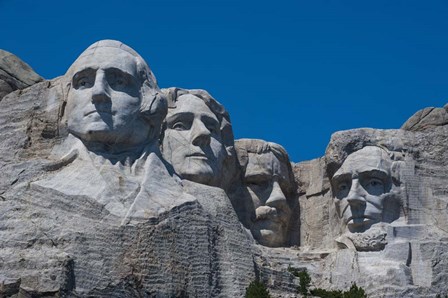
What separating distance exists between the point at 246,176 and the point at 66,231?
6.02 metres

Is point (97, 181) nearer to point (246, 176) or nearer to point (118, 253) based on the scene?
point (118, 253)

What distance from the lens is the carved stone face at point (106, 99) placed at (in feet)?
97.9

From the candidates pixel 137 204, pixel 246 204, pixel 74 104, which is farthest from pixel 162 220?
pixel 246 204

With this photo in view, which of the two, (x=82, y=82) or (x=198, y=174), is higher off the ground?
(x=82, y=82)

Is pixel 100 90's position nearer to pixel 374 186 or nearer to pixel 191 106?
pixel 191 106

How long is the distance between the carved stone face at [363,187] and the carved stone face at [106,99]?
457 centimetres

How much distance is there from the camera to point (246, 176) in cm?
3384

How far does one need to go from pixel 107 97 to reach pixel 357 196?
5.36 meters

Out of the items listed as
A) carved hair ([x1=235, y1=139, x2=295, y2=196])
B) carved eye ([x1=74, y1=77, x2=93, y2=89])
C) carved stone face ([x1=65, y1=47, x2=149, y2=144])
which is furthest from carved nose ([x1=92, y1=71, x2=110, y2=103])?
carved hair ([x1=235, y1=139, x2=295, y2=196])

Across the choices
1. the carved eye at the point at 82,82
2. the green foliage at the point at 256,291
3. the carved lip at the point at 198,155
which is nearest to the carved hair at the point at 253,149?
the carved lip at the point at 198,155

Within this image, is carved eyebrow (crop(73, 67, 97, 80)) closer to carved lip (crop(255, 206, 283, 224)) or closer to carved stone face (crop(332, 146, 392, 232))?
carved lip (crop(255, 206, 283, 224))

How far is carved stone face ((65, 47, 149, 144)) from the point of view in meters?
29.8

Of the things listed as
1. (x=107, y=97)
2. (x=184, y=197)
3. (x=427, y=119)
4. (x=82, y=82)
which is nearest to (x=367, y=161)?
(x=427, y=119)

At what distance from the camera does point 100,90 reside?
29.8 m
